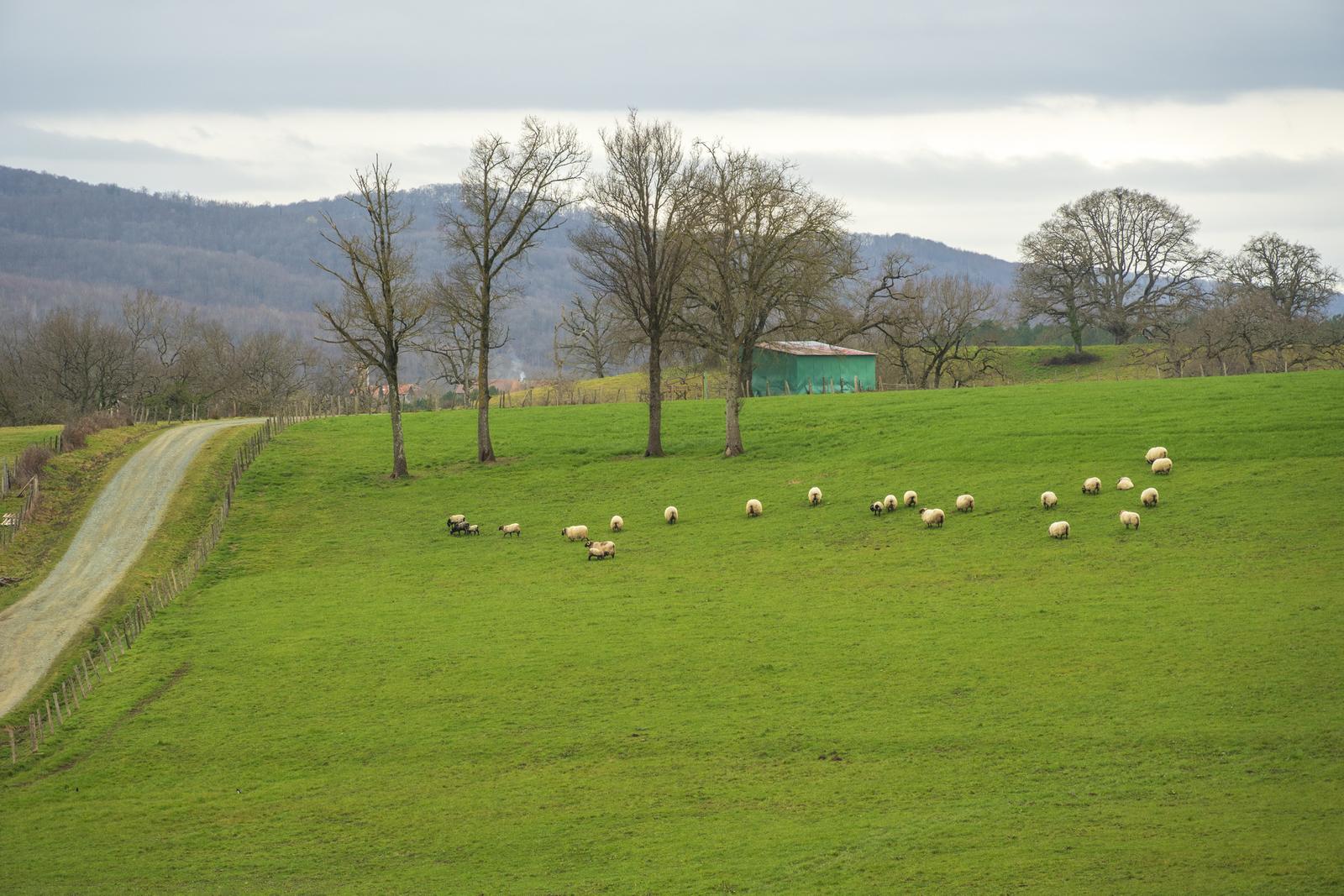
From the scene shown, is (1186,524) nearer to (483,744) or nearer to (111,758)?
(483,744)

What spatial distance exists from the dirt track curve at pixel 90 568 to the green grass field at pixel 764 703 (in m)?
2.93

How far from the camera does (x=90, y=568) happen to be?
4141 cm

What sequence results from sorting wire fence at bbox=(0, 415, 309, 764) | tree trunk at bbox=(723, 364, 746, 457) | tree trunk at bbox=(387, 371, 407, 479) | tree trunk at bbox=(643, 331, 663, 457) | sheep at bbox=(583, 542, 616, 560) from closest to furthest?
wire fence at bbox=(0, 415, 309, 764) < sheep at bbox=(583, 542, 616, 560) < tree trunk at bbox=(387, 371, 407, 479) < tree trunk at bbox=(723, 364, 746, 457) < tree trunk at bbox=(643, 331, 663, 457)

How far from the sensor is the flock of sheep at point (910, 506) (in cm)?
3759

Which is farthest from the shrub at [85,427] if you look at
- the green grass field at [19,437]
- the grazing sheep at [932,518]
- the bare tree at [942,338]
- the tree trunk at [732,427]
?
the bare tree at [942,338]

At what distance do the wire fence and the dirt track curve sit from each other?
0.98 m

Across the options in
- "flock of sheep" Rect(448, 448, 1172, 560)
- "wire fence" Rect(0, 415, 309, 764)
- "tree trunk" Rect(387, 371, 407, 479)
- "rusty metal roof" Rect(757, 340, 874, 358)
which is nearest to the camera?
"wire fence" Rect(0, 415, 309, 764)

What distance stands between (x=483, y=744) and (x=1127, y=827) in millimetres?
12405

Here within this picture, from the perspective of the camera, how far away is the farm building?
292ft

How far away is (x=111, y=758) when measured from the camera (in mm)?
24250

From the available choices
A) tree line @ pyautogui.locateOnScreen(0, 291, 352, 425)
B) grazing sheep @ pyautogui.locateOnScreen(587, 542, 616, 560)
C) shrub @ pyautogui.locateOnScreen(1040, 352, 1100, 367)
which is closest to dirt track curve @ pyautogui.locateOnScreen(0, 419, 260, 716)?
grazing sheep @ pyautogui.locateOnScreen(587, 542, 616, 560)

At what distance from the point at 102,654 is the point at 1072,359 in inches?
3750

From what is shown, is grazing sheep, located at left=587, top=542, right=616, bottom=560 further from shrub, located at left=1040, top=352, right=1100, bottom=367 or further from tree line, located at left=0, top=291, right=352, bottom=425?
shrub, located at left=1040, top=352, right=1100, bottom=367

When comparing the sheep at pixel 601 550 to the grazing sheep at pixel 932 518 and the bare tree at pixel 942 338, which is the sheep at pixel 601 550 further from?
the bare tree at pixel 942 338
